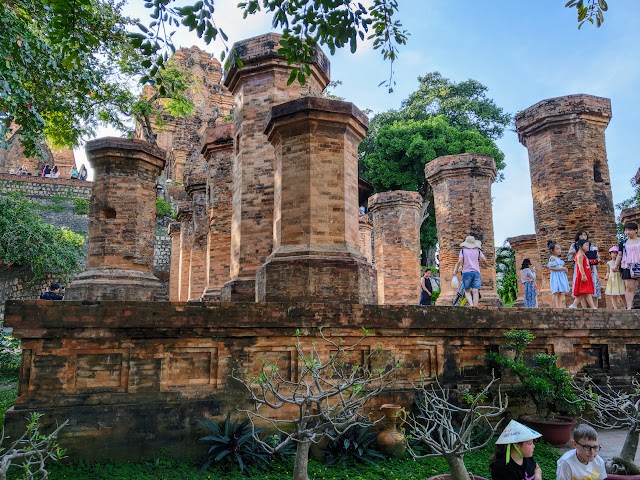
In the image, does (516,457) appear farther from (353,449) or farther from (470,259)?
(470,259)

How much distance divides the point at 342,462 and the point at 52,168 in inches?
1550

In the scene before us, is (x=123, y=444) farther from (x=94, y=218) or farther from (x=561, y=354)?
(x=94, y=218)

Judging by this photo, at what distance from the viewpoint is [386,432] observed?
18.8 ft

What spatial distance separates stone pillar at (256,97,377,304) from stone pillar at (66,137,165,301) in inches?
205

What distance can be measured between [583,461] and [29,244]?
18.8 metres

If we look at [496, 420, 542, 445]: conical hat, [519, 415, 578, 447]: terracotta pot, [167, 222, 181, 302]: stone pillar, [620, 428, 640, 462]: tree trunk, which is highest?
[167, 222, 181, 302]: stone pillar

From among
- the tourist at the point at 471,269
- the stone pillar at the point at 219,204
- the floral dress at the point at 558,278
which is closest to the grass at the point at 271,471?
the tourist at the point at 471,269

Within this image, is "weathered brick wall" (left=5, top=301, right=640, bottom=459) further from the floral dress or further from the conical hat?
the floral dress

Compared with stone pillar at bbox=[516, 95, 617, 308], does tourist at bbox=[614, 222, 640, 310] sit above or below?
below

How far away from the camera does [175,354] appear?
18.4ft

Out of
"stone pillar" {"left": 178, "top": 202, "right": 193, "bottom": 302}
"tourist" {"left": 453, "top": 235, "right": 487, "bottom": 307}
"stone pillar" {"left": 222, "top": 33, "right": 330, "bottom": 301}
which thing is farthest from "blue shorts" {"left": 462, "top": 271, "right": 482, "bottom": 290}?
"stone pillar" {"left": 178, "top": 202, "right": 193, "bottom": 302}

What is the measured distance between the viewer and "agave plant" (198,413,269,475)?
513 cm

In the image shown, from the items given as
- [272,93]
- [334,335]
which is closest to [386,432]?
[334,335]

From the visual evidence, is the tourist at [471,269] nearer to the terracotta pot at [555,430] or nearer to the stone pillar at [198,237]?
the terracotta pot at [555,430]
